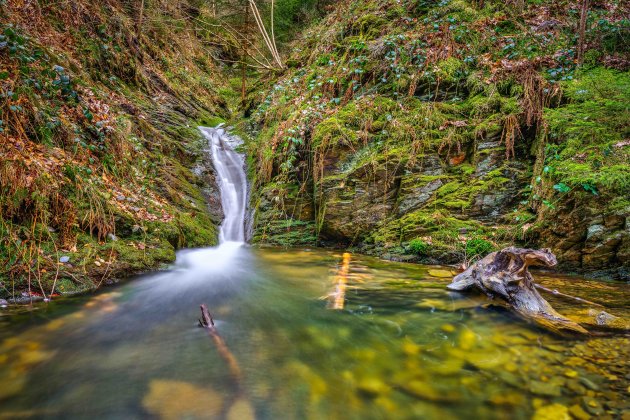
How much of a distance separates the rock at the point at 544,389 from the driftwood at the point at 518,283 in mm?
748

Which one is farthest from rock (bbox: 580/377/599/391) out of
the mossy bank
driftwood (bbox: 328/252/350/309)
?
the mossy bank

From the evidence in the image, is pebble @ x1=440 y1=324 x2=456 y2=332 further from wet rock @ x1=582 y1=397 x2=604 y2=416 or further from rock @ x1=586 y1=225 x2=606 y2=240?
rock @ x1=586 y1=225 x2=606 y2=240

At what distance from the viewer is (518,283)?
2855 millimetres

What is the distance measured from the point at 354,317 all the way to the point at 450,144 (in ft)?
→ 12.3

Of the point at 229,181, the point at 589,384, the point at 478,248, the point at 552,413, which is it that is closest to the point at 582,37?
the point at 478,248

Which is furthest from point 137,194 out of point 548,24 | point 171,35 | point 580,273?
point 171,35

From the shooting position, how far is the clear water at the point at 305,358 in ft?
5.49

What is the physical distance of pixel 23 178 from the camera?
9.92ft

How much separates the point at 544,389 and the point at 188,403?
6.30ft

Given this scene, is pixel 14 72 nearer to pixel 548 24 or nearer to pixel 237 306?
pixel 237 306

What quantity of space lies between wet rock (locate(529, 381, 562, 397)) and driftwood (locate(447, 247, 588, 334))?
2.45 feet

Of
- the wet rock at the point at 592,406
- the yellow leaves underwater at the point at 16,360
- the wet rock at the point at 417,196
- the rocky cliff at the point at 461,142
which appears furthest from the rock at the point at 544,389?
the wet rock at the point at 417,196

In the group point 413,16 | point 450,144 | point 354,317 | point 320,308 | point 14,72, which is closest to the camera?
point 354,317

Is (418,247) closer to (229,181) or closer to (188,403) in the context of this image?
(188,403)
